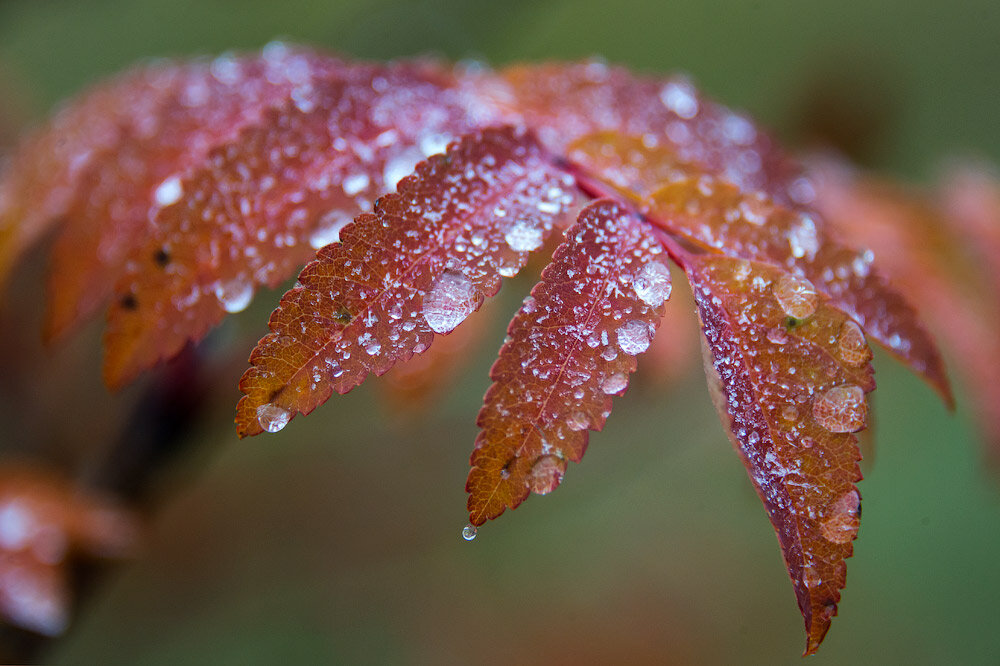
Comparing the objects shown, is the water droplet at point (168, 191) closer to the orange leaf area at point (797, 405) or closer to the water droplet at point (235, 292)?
the water droplet at point (235, 292)

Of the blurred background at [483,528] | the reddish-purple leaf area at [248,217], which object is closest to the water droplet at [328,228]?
the reddish-purple leaf area at [248,217]

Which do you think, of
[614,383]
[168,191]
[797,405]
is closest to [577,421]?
[614,383]

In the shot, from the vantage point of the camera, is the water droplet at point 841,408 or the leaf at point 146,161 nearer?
the water droplet at point 841,408

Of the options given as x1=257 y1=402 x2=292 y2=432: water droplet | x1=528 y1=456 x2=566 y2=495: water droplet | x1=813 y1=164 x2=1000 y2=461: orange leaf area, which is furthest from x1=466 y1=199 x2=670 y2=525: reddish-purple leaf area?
x1=813 y1=164 x2=1000 y2=461: orange leaf area

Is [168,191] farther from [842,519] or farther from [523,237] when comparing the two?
[842,519]

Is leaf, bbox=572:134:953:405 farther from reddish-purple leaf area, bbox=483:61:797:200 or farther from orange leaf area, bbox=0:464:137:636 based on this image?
orange leaf area, bbox=0:464:137:636

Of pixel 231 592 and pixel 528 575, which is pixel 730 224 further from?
pixel 528 575
